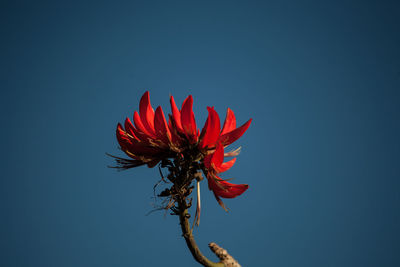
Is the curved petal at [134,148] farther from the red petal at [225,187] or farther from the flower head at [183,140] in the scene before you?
the red petal at [225,187]

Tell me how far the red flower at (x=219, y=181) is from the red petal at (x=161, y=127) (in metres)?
0.09

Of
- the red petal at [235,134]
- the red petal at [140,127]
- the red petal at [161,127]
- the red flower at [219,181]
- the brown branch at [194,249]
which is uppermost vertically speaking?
the red petal at [140,127]

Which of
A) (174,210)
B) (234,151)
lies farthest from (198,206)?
(234,151)

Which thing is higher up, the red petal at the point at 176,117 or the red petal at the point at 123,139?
the red petal at the point at 123,139

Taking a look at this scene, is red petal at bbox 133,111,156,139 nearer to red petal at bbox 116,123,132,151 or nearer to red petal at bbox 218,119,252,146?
red petal at bbox 116,123,132,151

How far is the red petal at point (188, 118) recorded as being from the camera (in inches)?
24.7

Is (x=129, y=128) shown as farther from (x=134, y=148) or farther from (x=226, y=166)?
(x=226, y=166)

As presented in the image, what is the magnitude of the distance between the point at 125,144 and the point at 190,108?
0.57 feet

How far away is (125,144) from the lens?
2.30ft

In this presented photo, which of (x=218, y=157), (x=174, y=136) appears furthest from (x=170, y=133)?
(x=218, y=157)

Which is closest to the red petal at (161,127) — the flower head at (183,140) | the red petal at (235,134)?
the flower head at (183,140)

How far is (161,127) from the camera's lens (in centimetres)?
64

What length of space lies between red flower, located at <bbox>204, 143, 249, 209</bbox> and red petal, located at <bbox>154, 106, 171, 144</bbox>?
0.29 feet

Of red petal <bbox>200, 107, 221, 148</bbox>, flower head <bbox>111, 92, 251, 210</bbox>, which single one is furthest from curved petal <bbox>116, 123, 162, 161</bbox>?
red petal <bbox>200, 107, 221, 148</bbox>
